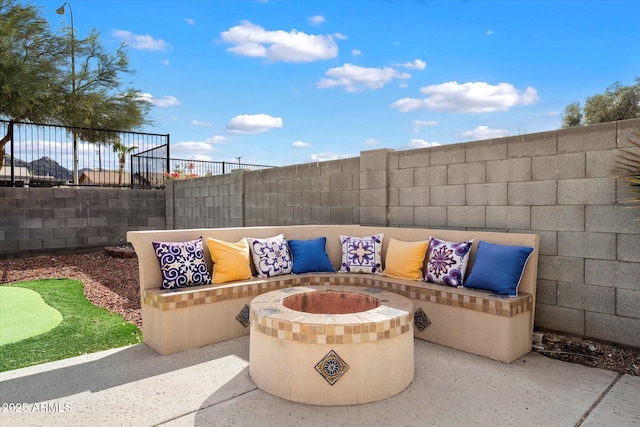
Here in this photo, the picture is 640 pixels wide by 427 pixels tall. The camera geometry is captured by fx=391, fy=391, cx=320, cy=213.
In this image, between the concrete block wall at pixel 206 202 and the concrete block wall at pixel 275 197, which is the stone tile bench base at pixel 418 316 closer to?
the concrete block wall at pixel 275 197

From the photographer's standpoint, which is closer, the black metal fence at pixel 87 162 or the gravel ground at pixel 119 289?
the gravel ground at pixel 119 289

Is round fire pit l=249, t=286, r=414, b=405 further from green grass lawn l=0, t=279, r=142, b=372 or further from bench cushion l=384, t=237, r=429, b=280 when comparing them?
green grass lawn l=0, t=279, r=142, b=372

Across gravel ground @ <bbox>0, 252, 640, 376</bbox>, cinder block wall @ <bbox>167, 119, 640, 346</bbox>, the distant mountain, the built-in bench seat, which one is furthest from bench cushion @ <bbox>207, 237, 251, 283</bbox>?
the distant mountain

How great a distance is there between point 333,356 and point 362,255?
210cm

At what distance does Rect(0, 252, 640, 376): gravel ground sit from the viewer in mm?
3238

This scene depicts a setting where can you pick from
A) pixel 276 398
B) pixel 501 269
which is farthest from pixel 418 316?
pixel 276 398

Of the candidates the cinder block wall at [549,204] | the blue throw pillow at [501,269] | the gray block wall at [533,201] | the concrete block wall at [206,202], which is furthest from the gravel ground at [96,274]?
the blue throw pillow at [501,269]

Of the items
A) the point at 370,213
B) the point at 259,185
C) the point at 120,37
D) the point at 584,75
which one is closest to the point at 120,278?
the point at 259,185

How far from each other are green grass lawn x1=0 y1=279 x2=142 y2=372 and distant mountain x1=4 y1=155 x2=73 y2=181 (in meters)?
5.58

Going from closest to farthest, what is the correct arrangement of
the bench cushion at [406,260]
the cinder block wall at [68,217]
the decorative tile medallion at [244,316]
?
the decorative tile medallion at [244,316] → the bench cushion at [406,260] → the cinder block wall at [68,217]

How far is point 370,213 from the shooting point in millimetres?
5402

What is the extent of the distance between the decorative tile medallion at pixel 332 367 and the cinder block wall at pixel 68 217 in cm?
859

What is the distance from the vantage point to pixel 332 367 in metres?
2.55

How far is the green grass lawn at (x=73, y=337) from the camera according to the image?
3.43 m
